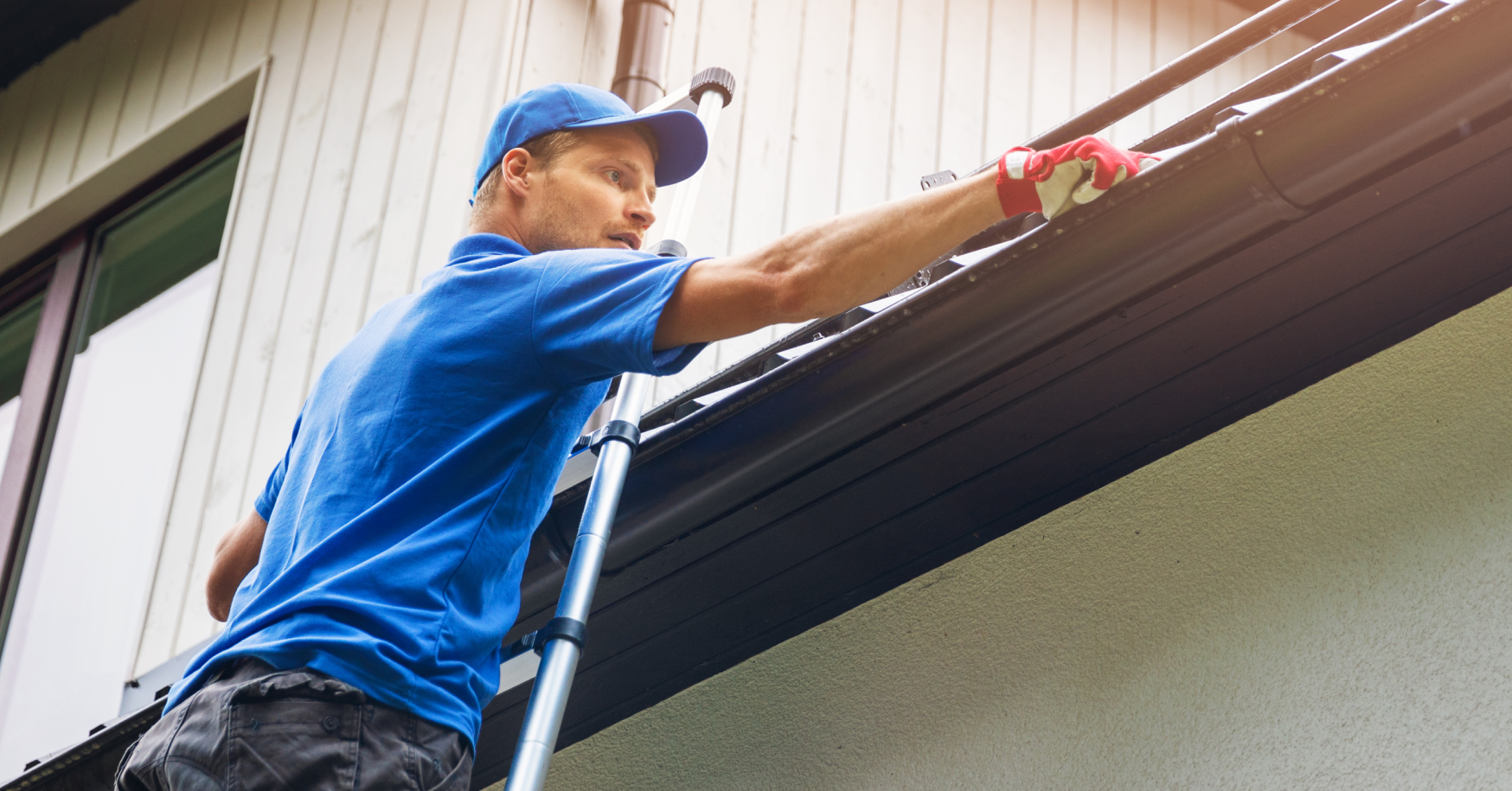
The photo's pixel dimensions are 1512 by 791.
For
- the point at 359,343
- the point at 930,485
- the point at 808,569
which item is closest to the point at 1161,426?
the point at 930,485

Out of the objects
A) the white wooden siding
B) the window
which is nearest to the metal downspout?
the white wooden siding

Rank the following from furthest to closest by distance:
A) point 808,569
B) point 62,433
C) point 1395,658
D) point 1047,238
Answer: point 62,433 < point 808,569 < point 1395,658 < point 1047,238

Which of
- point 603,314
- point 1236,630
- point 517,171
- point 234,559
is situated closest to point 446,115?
point 517,171

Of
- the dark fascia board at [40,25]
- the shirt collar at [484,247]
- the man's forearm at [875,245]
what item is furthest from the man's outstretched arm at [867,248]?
the dark fascia board at [40,25]

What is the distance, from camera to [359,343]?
262 centimetres

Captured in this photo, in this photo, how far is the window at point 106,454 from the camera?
17.4 ft

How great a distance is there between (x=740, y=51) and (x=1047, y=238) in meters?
3.05

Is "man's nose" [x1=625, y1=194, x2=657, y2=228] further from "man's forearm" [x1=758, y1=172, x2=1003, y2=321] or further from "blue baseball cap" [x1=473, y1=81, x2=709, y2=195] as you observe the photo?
"man's forearm" [x1=758, y1=172, x2=1003, y2=321]

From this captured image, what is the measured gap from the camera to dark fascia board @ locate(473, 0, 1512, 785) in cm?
219

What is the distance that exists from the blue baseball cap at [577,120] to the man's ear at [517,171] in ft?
0.05

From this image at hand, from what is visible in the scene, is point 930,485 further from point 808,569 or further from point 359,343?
point 359,343

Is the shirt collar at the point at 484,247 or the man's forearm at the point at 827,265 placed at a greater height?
the shirt collar at the point at 484,247

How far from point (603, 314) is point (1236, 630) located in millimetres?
1325

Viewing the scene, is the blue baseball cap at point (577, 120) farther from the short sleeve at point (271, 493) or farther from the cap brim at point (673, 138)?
the short sleeve at point (271, 493)
